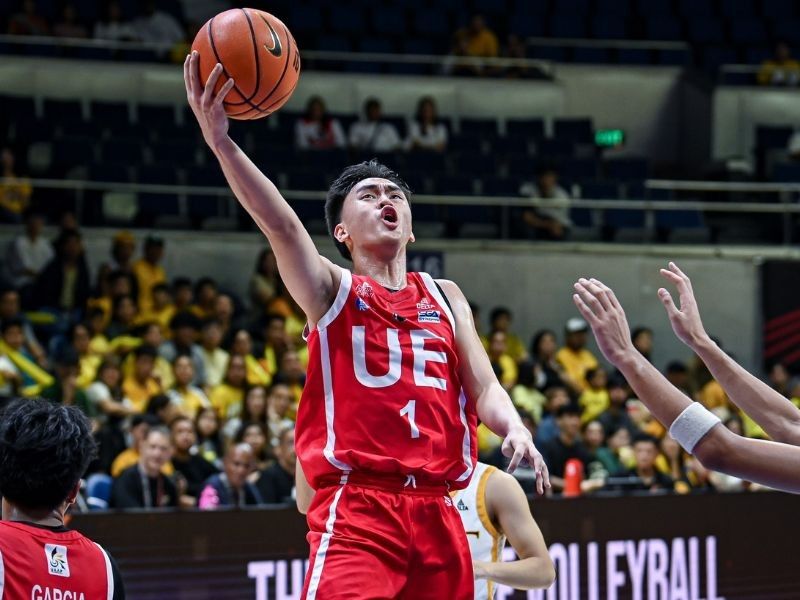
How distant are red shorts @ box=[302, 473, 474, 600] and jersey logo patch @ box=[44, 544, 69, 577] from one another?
854 millimetres

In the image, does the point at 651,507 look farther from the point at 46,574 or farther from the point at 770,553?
the point at 46,574

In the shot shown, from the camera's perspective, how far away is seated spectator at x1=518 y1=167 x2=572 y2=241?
48.8 ft

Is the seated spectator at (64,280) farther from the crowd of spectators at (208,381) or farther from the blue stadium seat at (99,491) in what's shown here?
the blue stadium seat at (99,491)

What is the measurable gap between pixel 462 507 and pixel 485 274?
31.5ft

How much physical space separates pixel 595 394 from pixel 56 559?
961cm

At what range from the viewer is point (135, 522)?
6660 millimetres

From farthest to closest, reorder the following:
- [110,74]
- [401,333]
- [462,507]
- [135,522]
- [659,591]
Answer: [110,74] < [659,591] < [135,522] < [462,507] < [401,333]

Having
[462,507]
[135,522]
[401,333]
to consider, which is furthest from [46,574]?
[135,522]

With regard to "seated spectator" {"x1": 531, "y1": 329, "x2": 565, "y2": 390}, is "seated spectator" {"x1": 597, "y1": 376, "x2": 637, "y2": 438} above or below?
below

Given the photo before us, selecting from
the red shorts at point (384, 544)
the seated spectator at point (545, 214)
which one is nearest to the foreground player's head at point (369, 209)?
the red shorts at point (384, 544)

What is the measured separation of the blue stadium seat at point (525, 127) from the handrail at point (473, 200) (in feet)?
5.77

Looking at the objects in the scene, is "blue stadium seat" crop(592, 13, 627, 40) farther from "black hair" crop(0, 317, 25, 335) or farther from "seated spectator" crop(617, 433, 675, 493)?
"black hair" crop(0, 317, 25, 335)

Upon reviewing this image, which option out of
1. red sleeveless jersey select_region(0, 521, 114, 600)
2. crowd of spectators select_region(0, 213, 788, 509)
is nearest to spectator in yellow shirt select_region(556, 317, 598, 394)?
crowd of spectators select_region(0, 213, 788, 509)

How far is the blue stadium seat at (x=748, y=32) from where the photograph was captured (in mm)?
19062
